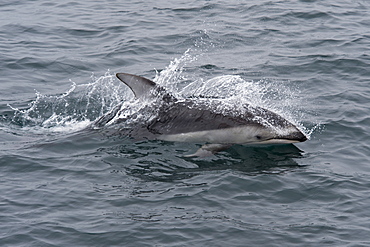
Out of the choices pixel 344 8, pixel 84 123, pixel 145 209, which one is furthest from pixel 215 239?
pixel 344 8

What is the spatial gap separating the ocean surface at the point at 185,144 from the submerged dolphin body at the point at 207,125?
0.80ft

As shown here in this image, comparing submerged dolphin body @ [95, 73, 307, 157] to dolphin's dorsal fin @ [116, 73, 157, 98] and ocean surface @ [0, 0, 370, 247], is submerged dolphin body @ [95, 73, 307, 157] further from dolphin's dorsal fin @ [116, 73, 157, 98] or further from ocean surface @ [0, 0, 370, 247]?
ocean surface @ [0, 0, 370, 247]

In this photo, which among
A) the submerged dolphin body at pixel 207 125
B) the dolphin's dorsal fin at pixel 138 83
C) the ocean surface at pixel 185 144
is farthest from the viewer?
the dolphin's dorsal fin at pixel 138 83

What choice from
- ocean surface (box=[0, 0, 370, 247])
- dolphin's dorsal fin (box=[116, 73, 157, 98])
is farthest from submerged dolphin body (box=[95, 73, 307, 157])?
ocean surface (box=[0, 0, 370, 247])

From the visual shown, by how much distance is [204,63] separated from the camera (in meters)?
18.5

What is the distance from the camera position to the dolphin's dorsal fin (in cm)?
1266

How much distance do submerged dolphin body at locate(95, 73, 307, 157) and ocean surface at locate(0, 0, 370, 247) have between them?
243 millimetres

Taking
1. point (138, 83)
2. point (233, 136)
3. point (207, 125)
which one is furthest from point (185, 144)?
point (138, 83)

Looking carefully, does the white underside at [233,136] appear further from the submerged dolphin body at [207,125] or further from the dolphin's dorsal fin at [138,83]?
the dolphin's dorsal fin at [138,83]

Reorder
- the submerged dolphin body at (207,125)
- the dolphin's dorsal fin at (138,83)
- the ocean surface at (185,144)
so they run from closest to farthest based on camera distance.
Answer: the ocean surface at (185,144) → the submerged dolphin body at (207,125) → the dolphin's dorsal fin at (138,83)

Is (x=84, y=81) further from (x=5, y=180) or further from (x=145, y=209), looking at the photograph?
(x=145, y=209)

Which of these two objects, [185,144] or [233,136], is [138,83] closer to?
[185,144]

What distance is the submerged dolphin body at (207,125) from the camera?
1251cm

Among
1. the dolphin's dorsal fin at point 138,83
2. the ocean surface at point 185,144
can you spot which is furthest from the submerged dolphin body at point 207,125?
the ocean surface at point 185,144
